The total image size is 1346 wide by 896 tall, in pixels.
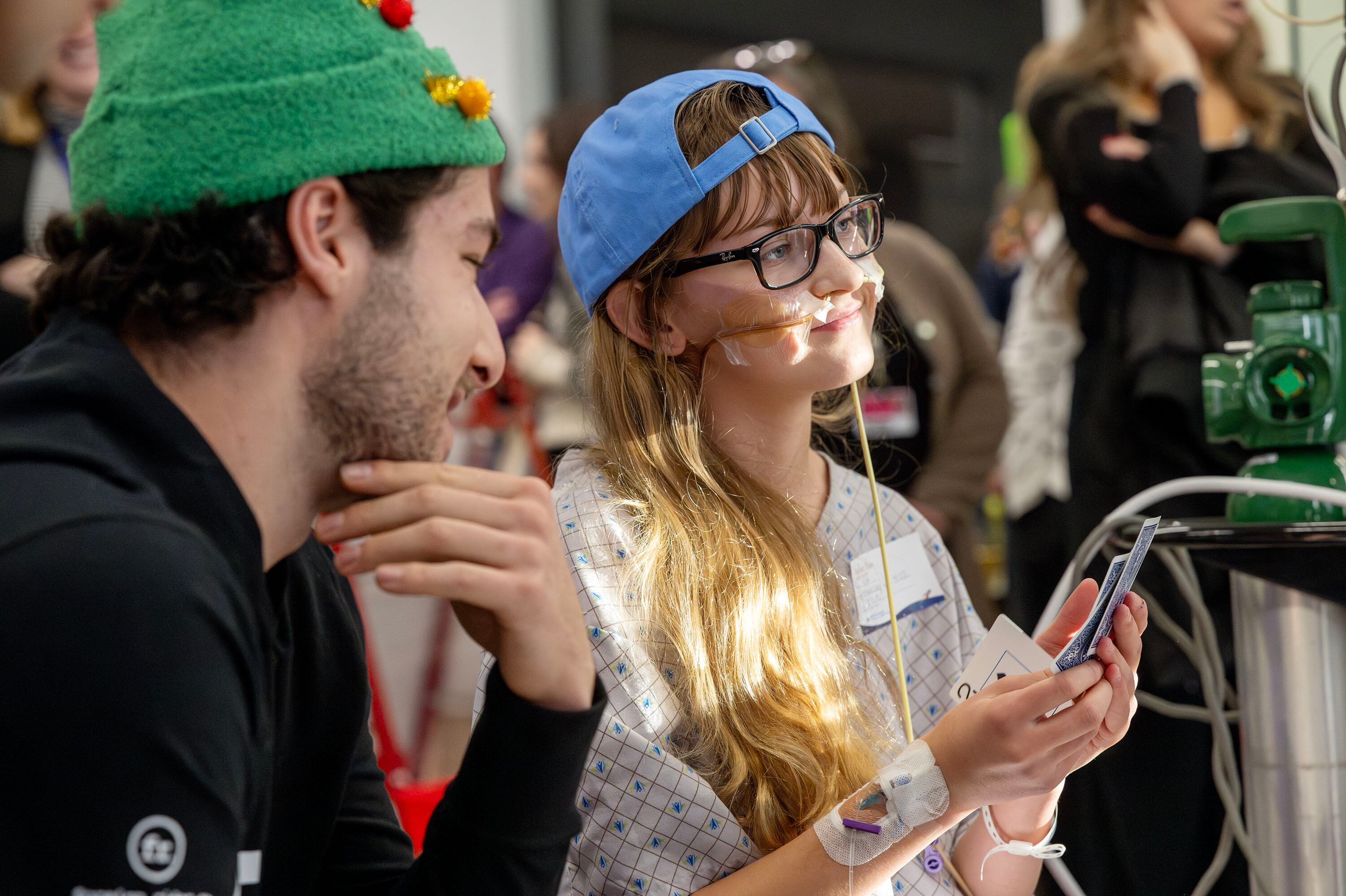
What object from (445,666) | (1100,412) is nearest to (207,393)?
(1100,412)

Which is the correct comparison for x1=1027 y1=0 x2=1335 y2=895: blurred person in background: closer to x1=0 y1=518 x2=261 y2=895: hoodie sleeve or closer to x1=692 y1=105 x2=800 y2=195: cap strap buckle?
x1=692 y1=105 x2=800 y2=195: cap strap buckle

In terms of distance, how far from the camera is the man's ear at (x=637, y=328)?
150cm

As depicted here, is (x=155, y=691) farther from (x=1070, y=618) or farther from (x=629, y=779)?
(x=1070, y=618)

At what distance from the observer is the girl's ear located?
150 centimetres

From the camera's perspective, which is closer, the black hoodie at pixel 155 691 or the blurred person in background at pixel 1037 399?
the black hoodie at pixel 155 691

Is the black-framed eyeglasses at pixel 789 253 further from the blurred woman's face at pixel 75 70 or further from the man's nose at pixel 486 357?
the blurred woman's face at pixel 75 70

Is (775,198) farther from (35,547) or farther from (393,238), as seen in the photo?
(35,547)

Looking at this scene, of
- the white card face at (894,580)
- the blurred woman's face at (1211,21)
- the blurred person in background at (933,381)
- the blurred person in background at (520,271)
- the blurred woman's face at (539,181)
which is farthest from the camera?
the blurred person in background at (520,271)

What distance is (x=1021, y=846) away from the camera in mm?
1309

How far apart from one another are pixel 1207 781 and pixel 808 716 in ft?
1.80

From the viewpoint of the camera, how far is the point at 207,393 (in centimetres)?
92

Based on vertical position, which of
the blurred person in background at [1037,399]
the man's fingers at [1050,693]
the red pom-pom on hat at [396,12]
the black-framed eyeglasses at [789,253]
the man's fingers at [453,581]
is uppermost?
the red pom-pom on hat at [396,12]

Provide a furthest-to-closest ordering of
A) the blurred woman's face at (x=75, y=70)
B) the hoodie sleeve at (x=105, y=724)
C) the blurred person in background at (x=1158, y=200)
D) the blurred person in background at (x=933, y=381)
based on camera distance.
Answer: the blurred person in background at (x=933, y=381)
the blurred person in background at (x=1158, y=200)
the blurred woman's face at (x=75, y=70)
the hoodie sleeve at (x=105, y=724)

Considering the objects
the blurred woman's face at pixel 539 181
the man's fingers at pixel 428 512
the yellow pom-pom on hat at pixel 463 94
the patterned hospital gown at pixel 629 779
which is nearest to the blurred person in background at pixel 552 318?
the blurred woman's face at pixel 539 181
